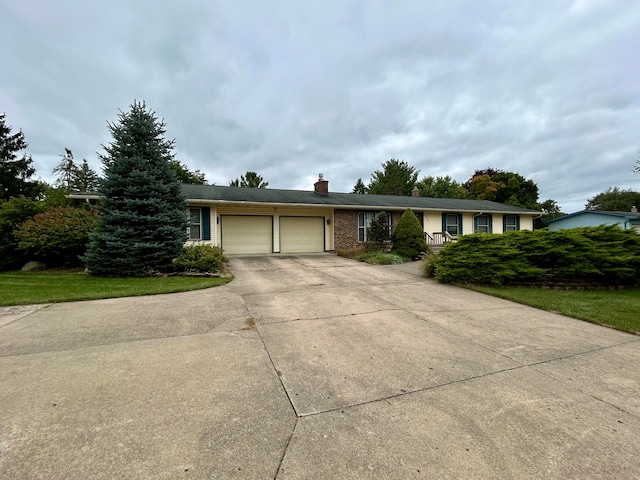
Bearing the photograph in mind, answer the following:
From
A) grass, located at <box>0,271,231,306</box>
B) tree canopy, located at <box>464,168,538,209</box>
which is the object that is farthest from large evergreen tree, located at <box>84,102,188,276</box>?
tree canopy, located at <box>464,168,538,209</box>

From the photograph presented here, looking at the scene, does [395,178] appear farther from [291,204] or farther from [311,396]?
[311,396]

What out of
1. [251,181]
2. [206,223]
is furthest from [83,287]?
Result: [251,181]

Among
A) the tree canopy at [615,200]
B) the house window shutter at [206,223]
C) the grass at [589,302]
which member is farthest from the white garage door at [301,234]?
the tree canopy at [615,200]

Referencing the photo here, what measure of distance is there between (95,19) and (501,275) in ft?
45.1

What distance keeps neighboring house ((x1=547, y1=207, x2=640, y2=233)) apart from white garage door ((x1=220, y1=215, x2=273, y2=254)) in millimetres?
22760

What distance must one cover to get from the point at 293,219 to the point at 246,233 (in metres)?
2.63

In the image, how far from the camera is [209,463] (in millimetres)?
1702

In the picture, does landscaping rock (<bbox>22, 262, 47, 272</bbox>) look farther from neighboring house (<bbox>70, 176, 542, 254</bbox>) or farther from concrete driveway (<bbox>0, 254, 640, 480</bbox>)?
concrete driveway (<bbox>0, 254, 640, 480</bbox>)

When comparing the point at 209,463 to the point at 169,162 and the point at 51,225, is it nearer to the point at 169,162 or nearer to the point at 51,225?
the point at 169,162

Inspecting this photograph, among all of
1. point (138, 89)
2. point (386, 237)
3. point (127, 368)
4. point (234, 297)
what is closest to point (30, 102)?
point (138, 89)

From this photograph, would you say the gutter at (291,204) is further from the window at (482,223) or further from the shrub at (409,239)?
the shrub at (409,239)

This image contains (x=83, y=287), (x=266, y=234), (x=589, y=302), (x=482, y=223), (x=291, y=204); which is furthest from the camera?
→ (x=482, y=223)

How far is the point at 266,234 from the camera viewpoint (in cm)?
1495

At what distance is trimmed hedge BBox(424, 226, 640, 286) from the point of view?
743 cm
